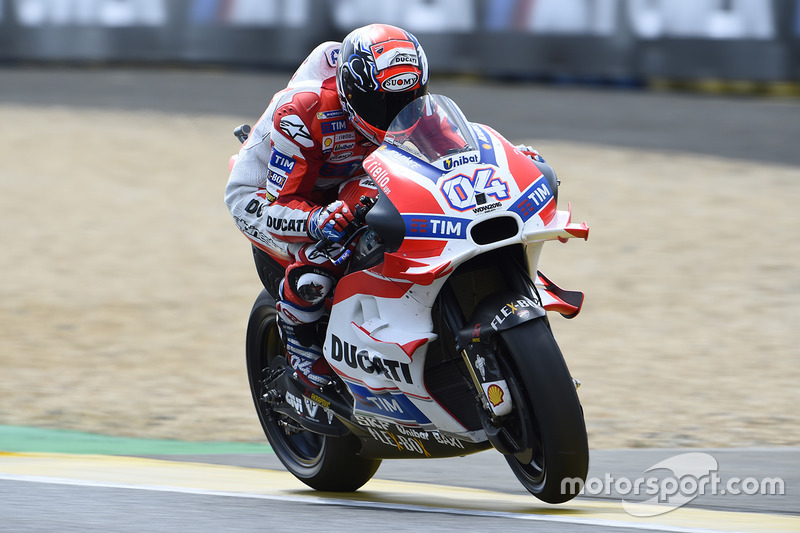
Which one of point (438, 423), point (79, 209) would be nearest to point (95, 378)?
point (438, 423)

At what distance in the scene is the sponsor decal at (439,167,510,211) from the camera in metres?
4.54

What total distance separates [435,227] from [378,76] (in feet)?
2.51

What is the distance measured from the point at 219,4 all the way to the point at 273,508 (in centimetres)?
2013

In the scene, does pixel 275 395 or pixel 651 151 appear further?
pixel 651 151

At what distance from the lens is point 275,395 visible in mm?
5934

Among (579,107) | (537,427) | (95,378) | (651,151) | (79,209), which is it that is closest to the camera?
(537,427)

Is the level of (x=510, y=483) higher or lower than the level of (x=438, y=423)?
lower

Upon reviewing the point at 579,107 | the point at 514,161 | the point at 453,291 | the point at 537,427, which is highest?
the point at 514,161

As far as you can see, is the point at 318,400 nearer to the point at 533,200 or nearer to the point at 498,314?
the point at 498,314

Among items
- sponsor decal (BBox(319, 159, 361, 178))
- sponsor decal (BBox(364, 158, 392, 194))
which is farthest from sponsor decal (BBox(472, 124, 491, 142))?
sponsor decal (BBox(319, 159, 361, 178))

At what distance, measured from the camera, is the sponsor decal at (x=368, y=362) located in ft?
15.6

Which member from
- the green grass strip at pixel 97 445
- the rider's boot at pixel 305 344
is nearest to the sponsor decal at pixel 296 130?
the rider's boot at pixel 305 344

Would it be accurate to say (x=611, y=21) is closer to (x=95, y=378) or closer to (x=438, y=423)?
(x=95, y=378)

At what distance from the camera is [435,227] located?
4.54 metres
